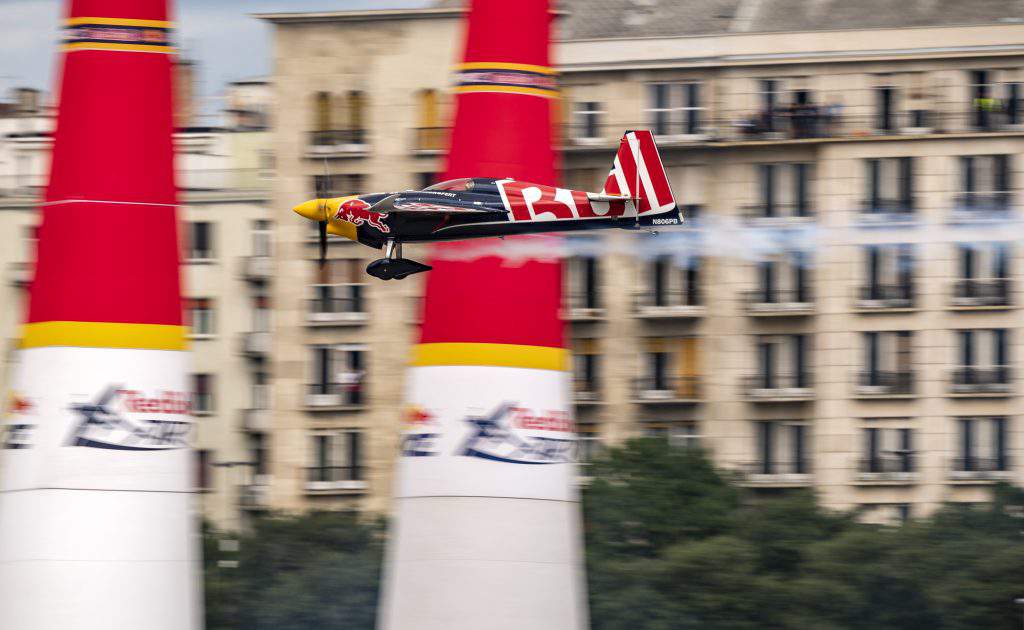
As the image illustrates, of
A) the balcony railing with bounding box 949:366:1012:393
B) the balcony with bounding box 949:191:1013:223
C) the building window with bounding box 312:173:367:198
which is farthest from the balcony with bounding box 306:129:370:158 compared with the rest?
the balcony railing with bounding box 949:366:1012:393

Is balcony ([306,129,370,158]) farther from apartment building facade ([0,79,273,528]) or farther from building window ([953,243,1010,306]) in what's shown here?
building window ([953,243,1010,306])

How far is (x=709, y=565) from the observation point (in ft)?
156

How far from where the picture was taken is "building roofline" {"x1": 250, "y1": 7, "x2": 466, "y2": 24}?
61625mm

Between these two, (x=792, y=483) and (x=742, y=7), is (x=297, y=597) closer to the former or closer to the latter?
(x=792, y=483)

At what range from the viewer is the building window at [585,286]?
6247 cm

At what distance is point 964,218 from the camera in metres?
32.3

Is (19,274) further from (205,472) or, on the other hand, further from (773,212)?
(773,212)

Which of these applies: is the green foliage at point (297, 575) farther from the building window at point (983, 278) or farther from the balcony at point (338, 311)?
the building window at point (983, 278)

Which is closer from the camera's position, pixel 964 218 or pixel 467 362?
pixel 467 362

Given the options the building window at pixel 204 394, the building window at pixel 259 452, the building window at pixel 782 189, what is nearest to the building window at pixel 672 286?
the building window at pixel 782 189

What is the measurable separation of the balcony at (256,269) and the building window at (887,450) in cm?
1985

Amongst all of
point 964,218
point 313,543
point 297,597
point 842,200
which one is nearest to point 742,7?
point 842,200

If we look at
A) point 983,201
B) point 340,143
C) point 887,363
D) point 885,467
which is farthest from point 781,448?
point 340,143

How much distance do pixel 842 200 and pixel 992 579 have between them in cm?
1778
